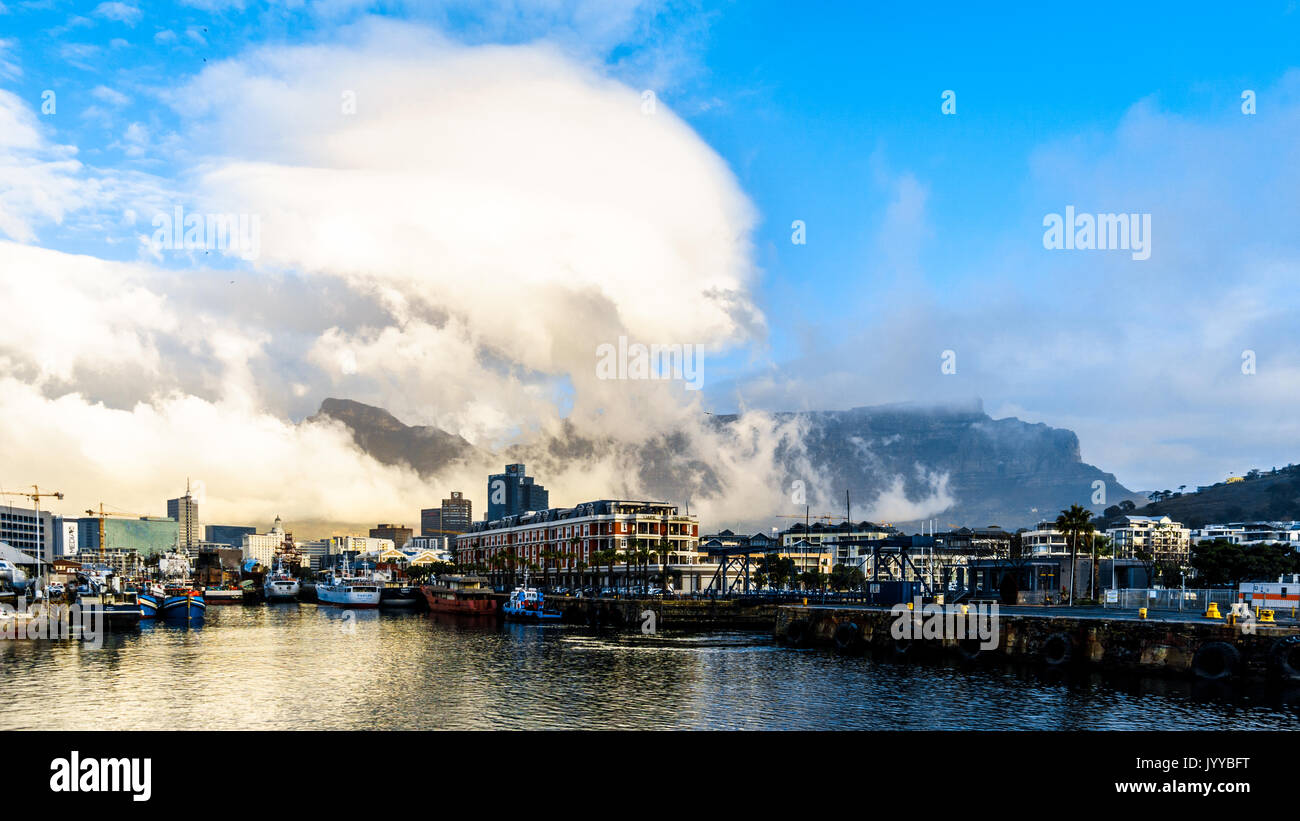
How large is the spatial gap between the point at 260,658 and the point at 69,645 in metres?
22.1

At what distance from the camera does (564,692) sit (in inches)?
2238

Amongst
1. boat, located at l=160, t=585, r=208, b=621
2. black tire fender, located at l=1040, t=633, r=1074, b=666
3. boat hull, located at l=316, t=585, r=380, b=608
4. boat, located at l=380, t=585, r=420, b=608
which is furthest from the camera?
boat hull, located at l=316, t=585, r=380, b=608

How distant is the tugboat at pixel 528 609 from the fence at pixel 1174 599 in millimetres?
76781

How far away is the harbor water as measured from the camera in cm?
4684

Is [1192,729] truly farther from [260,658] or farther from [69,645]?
[69,645]

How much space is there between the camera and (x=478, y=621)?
135 meters

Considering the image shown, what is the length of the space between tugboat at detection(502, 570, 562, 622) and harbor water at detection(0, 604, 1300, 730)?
4785 cm

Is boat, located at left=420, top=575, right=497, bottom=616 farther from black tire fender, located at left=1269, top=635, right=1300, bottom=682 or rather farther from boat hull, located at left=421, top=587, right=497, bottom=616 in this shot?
black tire fender, located at left=1269, top=635, right=1300, bottom=682

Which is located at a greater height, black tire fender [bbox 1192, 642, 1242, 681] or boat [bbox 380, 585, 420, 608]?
black tire fender [bbox 1192, 642, 1242, 681]

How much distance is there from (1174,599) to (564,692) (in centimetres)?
6024

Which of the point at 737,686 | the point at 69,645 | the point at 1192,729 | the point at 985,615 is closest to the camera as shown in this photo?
the point at 1192,729

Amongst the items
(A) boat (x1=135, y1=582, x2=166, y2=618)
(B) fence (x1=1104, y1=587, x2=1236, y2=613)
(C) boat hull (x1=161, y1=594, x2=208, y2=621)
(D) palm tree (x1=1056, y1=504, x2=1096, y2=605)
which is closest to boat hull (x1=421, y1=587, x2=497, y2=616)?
(C) boat hull (x1=161, y1=594, x2=208, y2=621)

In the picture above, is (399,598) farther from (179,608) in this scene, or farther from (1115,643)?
(1115,643)
